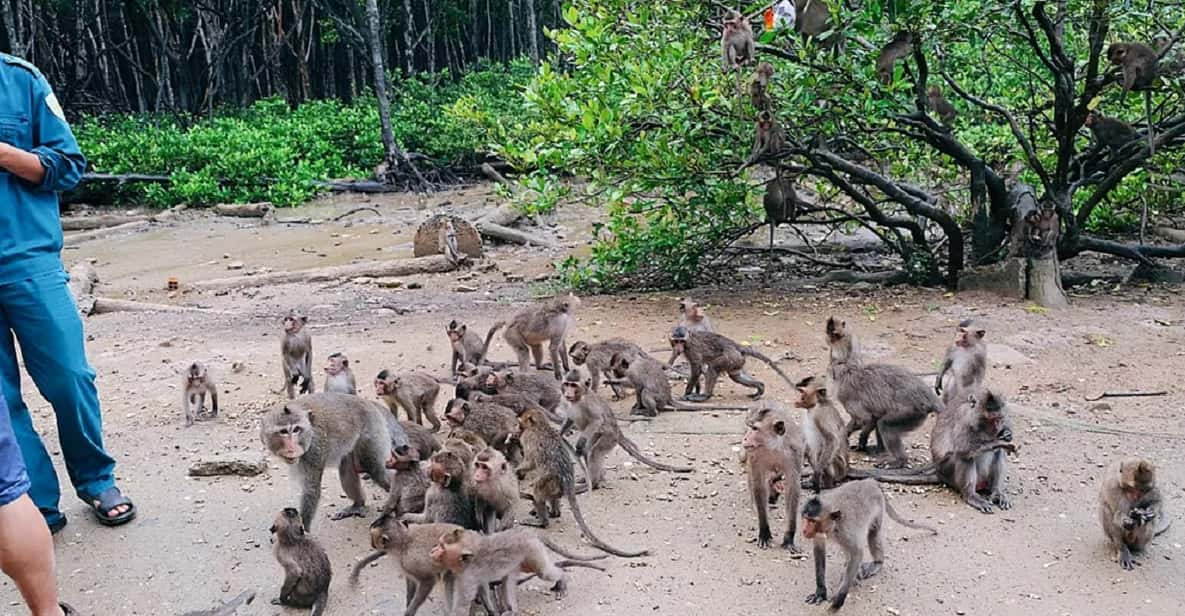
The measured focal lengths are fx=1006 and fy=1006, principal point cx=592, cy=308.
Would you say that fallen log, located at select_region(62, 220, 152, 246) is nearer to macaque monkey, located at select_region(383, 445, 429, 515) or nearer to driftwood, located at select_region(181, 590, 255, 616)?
macaque monkey, located at select_region(383, 445, 429, 515)

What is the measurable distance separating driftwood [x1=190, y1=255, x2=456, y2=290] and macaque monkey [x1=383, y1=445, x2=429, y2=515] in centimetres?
838

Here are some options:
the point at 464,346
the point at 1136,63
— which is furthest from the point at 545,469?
the point at 1136,63

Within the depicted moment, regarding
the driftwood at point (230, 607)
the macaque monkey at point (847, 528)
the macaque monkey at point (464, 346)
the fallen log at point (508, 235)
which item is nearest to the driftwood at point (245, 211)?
the fallen log at point (508, 235)

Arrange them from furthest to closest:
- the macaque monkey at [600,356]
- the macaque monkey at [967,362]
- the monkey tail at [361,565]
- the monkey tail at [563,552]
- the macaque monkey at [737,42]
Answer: the macaque monkey at [737,42], the macaque monkey at [600,356], the macaque monkey at [967,362], the monkey tail at [563,552], the monkey tail at [361,565]

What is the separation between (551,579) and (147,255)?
1382 cm

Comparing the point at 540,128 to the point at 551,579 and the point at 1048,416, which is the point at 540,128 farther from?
the point at 551,579

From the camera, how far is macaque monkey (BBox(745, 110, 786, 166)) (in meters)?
9.17

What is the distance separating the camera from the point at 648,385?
723 cm

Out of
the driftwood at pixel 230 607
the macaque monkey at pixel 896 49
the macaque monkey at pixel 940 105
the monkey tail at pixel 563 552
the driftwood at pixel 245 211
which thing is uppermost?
the macaque monkey at pixel 896 49

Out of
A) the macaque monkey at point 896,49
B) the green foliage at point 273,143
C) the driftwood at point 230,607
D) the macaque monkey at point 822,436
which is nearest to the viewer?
the driftwood at point 230,607

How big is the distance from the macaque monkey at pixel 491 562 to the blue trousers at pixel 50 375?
224 cm

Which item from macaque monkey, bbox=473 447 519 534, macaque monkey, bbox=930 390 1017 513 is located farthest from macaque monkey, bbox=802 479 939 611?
macaque monkey, bbox=473 447 519 534

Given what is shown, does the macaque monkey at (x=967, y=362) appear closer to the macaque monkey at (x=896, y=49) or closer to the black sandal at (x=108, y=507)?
the macaque monkey at (x=896, y=49)

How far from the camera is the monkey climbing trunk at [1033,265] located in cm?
995
